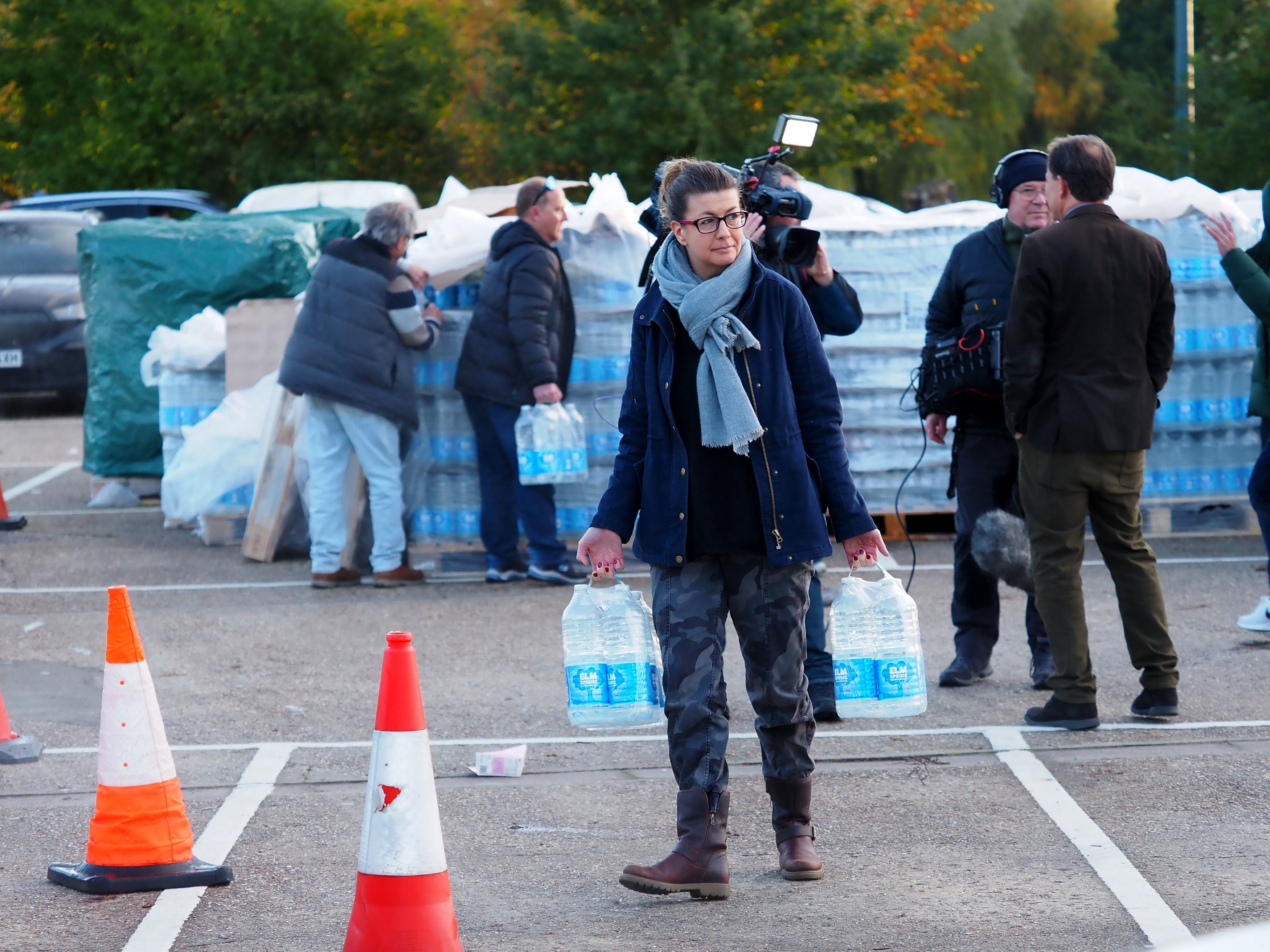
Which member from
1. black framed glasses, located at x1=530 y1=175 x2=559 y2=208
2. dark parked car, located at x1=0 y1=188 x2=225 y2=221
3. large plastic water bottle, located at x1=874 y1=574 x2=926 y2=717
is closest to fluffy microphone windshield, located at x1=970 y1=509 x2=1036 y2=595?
large plastic water bottle, located at x1=874 y1=574 x2=926 y2=717

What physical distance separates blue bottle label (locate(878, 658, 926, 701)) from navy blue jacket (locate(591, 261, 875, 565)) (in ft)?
1.50

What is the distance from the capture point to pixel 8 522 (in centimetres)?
1103

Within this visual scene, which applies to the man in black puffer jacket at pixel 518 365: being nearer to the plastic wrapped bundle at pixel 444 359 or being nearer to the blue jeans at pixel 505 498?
the blue jeans at pixel 505 498

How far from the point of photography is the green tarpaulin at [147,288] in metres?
11.8

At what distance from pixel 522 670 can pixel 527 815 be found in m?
2.04

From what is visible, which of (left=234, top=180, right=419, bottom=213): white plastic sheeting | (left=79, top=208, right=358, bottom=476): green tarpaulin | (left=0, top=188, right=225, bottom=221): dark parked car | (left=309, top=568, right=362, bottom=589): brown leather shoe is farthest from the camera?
(left=0, top=188, right=225, bottom=221): dark parked car

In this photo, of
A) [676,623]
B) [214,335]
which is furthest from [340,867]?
[214,335]

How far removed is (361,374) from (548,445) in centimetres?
103

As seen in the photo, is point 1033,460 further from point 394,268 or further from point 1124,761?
point 394,268

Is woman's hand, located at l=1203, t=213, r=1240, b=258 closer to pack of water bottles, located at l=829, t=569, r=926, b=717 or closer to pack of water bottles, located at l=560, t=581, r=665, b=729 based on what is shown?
pack of water bottles, located at l=829, t=569, r=926, b=717

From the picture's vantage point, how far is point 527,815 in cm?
523

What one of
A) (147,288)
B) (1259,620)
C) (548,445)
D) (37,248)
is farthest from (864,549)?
(37,248)

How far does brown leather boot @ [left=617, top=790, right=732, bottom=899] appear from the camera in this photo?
4.38m

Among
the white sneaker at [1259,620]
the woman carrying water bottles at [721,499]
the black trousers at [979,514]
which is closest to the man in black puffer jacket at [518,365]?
the black trousers at [979,514]
